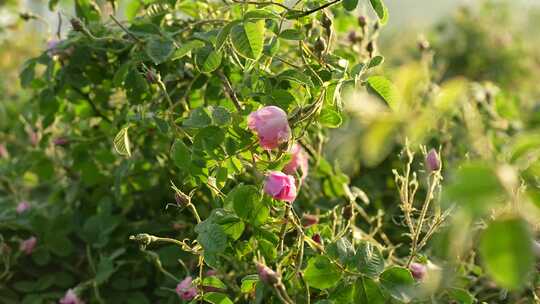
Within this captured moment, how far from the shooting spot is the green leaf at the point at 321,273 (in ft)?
2.97

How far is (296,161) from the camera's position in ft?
3.64

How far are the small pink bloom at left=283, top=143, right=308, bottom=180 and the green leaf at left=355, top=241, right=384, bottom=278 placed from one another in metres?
0.17

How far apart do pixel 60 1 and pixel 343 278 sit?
3.10 feet

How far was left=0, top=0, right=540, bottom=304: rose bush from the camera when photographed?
2.50ft

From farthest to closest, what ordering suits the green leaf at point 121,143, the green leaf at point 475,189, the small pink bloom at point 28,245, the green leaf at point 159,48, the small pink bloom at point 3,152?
the small pink bloom at point 3,152
the small pink bloom at point 28,245
the green leaf at point 159,48
the green leaf at point 121,143
the green leaf at point 475,189

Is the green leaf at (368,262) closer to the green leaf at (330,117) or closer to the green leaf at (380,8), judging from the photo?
the green leaf at (330,117)

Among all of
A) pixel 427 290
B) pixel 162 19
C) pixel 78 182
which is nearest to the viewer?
pixel 427 290

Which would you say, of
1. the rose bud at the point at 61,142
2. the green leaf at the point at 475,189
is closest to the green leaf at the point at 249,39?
the green leaf at the point at 475,189

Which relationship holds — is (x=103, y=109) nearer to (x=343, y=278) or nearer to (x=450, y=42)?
(x=343, y=278)

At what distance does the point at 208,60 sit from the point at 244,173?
0.28 m

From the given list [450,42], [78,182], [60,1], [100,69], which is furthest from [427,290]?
[450,42]

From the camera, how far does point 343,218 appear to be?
3.87ft

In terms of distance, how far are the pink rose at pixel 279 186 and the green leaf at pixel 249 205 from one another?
0.04 meters

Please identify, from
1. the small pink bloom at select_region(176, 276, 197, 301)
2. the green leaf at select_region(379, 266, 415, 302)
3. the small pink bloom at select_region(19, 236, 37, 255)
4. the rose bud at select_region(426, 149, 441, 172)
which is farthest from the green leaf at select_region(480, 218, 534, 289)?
the small pink bloom at select_region(19, 236, 37, 255)
